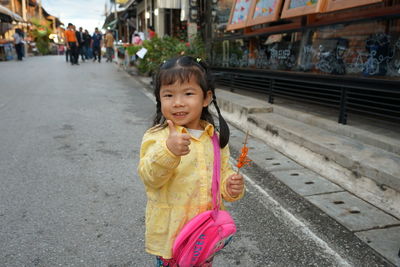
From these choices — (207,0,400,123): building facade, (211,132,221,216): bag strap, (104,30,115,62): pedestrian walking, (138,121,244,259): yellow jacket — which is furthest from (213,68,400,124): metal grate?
(104,30,115,62): pedestrian walking

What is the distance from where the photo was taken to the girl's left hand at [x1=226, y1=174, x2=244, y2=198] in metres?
1.62

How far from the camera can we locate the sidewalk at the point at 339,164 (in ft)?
9.75

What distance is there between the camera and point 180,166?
5.30ft

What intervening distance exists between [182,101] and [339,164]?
108 inches

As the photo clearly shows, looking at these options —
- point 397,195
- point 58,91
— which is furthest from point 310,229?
point 58,91

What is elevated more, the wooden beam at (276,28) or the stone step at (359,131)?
the wooden beam at (276,28)

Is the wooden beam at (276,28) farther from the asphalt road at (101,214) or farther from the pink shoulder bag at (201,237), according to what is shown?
the pink shoulder bag at (201,237)

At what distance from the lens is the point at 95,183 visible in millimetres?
3871

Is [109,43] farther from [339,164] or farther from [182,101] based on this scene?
[182,101]

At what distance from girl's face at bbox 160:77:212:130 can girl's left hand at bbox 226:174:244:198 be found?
1.08 feet

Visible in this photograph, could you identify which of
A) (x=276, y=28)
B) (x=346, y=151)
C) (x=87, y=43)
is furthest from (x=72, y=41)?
(x=346, y=151)

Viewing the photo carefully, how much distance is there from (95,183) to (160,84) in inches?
101

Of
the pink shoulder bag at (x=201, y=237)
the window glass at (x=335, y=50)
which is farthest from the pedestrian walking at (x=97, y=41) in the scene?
the pink shoulder bag at (x=201, y=237)

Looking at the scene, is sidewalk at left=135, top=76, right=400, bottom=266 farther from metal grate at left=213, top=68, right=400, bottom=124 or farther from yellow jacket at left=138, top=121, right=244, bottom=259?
yellow jacket at left=138, top=121, right=244, bottom=259
